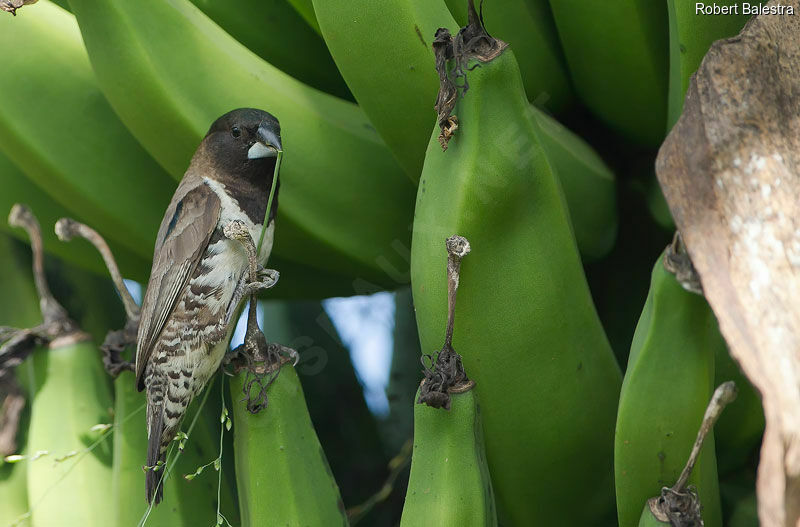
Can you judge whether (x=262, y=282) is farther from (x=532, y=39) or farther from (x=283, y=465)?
(x=532, y=39)

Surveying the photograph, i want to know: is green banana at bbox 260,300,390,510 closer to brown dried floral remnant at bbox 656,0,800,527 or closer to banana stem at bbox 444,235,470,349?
banana stem at bbox 444,235,470,349

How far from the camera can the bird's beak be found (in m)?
1.04

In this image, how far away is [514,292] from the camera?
875 mm

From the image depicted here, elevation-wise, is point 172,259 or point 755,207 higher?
point 172,259

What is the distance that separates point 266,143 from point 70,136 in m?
0.30

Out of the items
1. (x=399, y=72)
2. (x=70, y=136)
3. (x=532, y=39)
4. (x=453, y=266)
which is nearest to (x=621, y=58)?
(x=532, y=39)

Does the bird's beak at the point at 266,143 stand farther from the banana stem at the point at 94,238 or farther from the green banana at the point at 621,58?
the green banana at the point at 621,58

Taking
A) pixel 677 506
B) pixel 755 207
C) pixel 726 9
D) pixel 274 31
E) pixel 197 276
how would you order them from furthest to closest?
1. pixel 274 31
2. pixel 197 276
3. pixel 726 9
4. pixel 677 506
5. pixel 755 207

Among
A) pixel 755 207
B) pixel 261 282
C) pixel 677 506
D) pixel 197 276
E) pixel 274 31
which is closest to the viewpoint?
pixel 755 207

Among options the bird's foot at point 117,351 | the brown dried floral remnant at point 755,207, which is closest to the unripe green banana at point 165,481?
the bird's foot at point 117,351

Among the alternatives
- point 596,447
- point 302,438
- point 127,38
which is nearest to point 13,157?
point 127,38

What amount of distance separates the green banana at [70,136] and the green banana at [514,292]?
1.58 ft

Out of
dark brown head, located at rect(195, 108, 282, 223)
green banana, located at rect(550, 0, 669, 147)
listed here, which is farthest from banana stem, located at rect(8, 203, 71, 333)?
green banana, located at rect(550, 0, 669, 147)

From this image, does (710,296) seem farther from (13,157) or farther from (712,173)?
(13,157)
